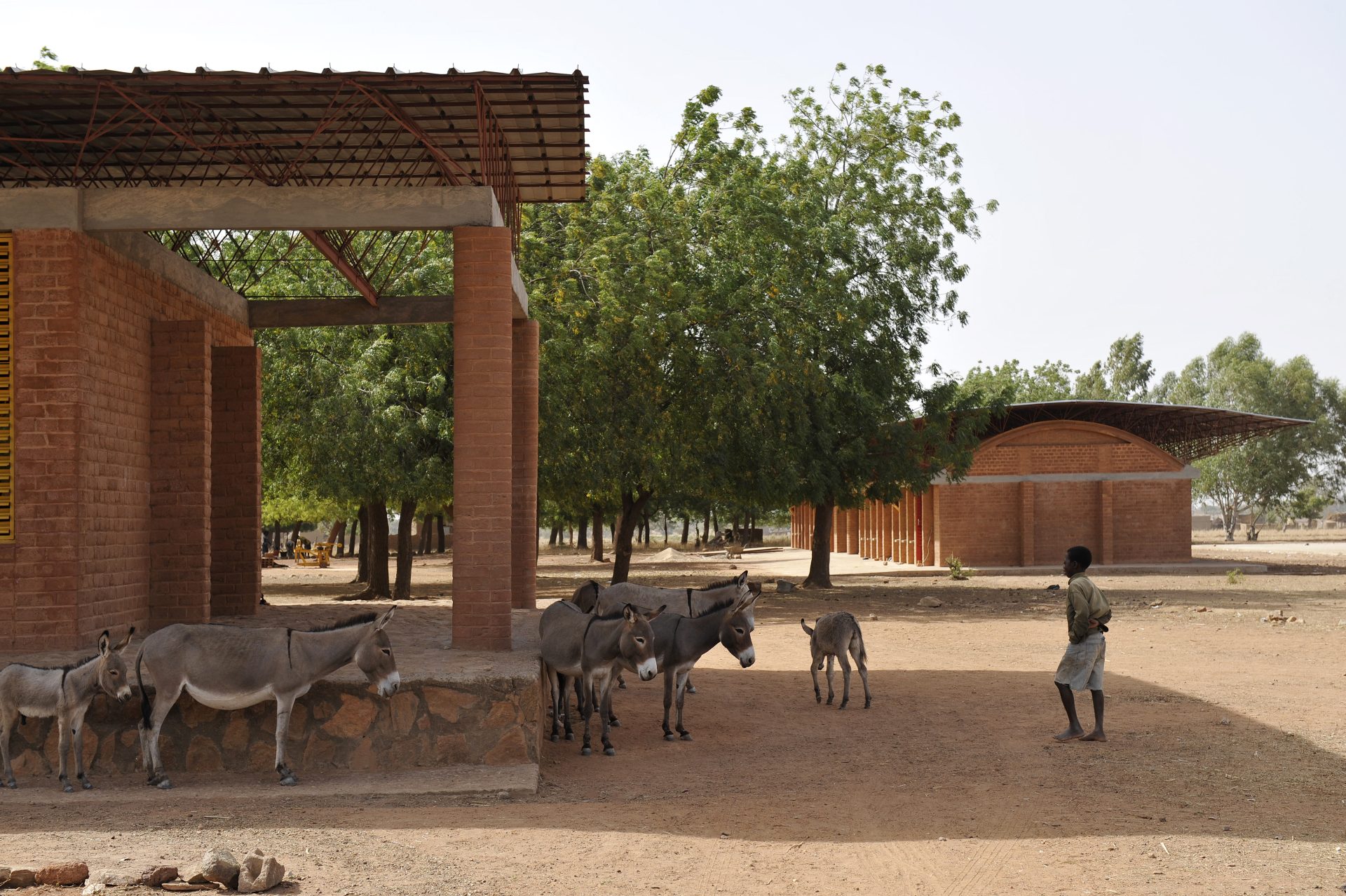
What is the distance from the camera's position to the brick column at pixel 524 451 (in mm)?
15336

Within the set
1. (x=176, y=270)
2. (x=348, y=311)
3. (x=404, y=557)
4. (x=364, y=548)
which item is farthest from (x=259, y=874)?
(x=364, y=548)

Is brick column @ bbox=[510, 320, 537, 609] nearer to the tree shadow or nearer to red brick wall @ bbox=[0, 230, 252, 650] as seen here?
the tree shadow

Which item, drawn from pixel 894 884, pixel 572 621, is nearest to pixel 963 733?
pixel 572 621

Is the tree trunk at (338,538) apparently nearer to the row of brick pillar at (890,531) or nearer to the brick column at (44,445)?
Answer: the row of brick pillar at (890,531)

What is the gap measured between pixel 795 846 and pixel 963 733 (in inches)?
177

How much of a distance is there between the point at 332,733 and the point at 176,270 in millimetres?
7169

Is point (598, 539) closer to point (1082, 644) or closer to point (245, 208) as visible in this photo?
point (245, 208)

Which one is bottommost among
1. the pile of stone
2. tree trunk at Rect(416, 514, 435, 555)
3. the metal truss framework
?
tree trunk at Rect(416, 514, 435, 555)

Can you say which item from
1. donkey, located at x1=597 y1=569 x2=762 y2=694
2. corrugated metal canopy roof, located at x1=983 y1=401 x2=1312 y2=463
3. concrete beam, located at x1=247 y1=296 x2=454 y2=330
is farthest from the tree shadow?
corrugated metal canopy roof, located at x1=983 y1=401 x2=1312 y2=463

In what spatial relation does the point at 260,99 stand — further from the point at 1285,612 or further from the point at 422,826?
the point at 1285,612

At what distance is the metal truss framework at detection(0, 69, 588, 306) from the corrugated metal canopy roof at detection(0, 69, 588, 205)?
22 millimetres

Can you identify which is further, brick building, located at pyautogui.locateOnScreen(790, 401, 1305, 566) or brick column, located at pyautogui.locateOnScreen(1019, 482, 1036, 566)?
brick building, located at pyautogui.locateOnScreen(790, 401, 1305, 566)

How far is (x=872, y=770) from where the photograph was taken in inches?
395

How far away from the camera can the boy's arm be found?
10758mm
